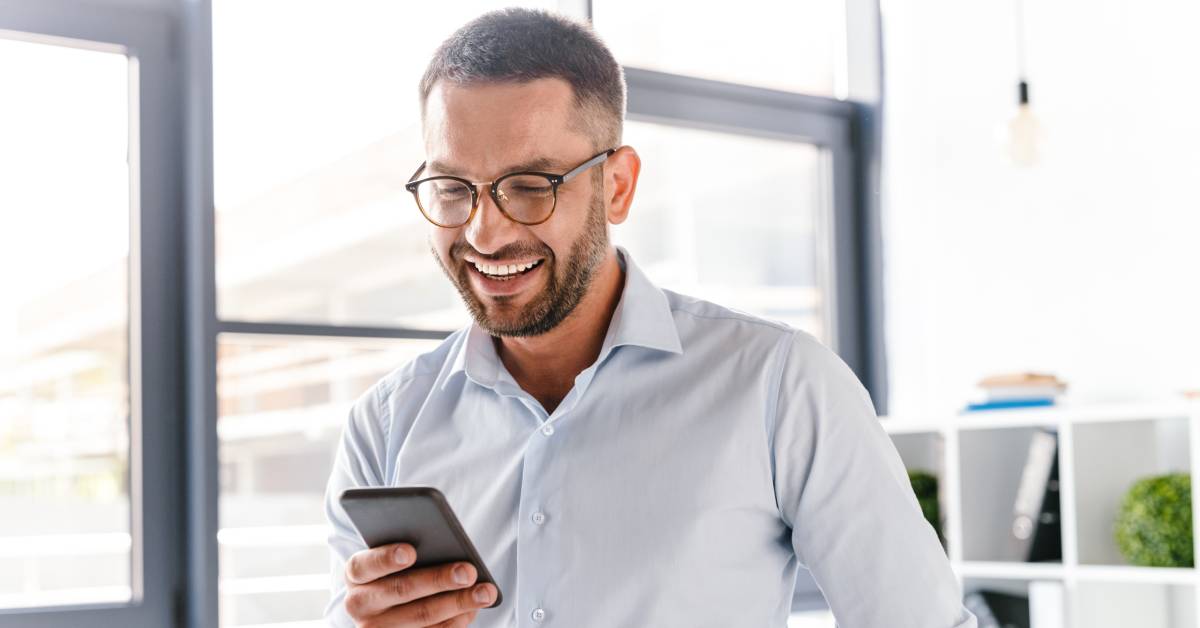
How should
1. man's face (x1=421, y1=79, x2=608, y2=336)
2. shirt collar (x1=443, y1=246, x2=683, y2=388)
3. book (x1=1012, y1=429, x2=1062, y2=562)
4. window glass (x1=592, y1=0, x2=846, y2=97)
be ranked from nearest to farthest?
man's face (x1=421, y1=79, x2=608, y2=336)
shirt collar (x1=443, y1=246, x2=683, y2=388)
book (x1=1012, y1=429, x2=1062, y2=562)
window glass (x1=592, y1=0, x2=846, y2=97)

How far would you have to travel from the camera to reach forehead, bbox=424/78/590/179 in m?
1.34

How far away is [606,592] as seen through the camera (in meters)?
1.36

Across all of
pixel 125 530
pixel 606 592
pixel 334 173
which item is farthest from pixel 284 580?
pixel 606 592

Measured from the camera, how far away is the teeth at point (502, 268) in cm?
136

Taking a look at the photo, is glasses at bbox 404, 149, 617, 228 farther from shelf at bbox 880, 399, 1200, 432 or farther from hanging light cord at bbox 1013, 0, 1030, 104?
hanging light cord at bbox 1013, 0, 1030, 104

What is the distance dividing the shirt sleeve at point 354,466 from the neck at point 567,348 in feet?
0.63

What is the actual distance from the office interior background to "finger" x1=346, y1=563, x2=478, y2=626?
1645mm

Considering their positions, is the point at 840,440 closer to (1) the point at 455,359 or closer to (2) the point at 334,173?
(1) the point at 455,359

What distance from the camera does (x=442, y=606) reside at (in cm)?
121

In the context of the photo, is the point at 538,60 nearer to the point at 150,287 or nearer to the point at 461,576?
the point at 461,576

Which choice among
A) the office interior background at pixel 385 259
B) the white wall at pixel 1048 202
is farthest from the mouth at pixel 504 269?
the white wall at pixel 1048 202

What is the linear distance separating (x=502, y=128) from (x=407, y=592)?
1.56 feet

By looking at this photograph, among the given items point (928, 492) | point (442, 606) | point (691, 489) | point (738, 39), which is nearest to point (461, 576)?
point (442, 606)

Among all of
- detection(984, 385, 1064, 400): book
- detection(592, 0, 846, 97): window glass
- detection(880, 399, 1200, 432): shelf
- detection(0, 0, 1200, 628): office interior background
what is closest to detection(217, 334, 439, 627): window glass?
detection(0, 0, 1200, 628): office interior background
